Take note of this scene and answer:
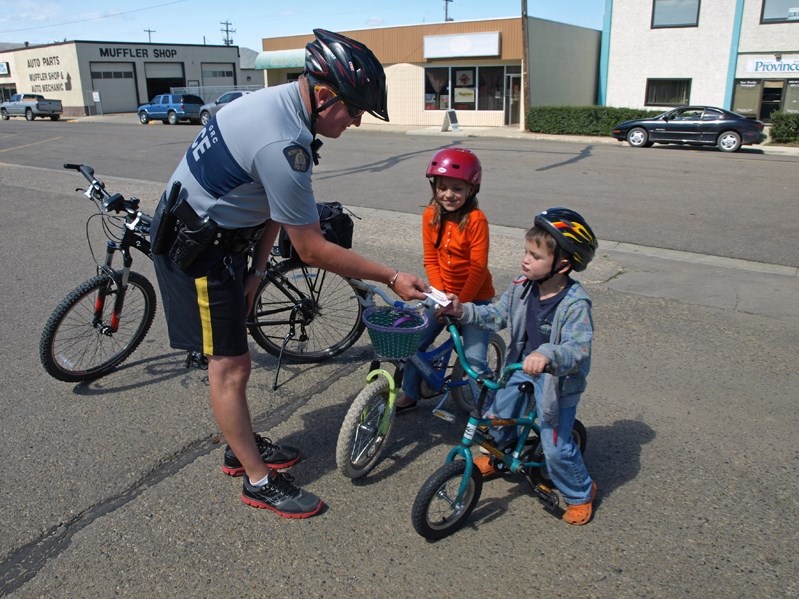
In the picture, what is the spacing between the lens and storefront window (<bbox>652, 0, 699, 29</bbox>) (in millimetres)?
26594

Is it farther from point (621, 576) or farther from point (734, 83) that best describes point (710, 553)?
point (734, 83)

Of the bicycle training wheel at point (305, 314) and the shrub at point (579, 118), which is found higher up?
the shrub at point (579, 118)

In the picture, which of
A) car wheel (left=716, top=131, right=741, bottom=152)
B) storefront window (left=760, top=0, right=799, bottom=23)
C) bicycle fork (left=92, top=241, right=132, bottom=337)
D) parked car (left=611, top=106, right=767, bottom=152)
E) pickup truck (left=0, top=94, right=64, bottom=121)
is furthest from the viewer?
pickup truck (left=0, top=94, right=64, bottom=121)

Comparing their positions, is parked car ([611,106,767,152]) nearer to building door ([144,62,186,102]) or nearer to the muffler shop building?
the muffler shop building

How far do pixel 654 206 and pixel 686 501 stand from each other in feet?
25.9

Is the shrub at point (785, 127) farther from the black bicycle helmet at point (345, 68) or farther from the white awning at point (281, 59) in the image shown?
the black bicycle helmet at point (345, 68)

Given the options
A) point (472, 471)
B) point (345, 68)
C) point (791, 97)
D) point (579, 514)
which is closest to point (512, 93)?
point (791, 97)

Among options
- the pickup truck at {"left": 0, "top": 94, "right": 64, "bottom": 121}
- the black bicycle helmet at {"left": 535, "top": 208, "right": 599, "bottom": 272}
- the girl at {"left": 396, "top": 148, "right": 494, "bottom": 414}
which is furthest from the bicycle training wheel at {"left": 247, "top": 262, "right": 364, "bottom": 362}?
the pickup truck at {"left": 0, "top": 94, "right": 64, "bottom": 121}

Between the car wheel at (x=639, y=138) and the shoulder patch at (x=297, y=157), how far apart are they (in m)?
20.5

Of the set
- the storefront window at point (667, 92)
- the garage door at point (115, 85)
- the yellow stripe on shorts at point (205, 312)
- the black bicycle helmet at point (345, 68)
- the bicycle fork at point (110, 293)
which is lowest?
the bicycle fork at point (110, 293)

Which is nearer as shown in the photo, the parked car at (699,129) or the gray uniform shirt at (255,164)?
the gray uniform shirt at (255,164)

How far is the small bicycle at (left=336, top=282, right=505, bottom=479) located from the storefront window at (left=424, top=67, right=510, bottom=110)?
29.1m

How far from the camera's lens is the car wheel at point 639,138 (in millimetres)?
20812

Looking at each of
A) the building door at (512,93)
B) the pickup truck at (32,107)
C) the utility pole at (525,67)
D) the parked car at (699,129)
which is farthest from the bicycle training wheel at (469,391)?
the pickup truck at (32,107)
